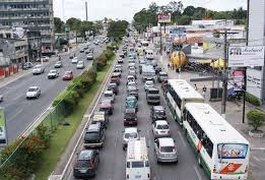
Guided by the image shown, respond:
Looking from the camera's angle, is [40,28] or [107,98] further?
[40,28]

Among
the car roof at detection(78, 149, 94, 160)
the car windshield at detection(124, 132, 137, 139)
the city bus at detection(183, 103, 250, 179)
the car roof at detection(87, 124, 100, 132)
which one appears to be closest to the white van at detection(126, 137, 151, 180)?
the car roof at detection(78, 149, 94, 160)

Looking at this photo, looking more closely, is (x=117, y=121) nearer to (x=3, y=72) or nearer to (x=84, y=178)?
(x=84, y=178)

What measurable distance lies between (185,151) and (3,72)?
61546 millimetres

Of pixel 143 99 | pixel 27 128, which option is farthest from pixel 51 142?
pixel 143 99

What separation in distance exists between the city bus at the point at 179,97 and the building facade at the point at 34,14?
110 meters

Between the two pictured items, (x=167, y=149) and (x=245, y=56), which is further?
(x=245, y=56)

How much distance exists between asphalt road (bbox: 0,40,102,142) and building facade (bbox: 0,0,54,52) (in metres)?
68.3

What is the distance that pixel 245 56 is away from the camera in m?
39.4

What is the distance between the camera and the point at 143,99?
186ft

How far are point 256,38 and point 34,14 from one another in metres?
117

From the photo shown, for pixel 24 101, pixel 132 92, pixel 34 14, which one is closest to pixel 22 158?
pixel 132 92

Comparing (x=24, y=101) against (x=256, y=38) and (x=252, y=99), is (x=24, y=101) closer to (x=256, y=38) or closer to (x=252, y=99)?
(x=252, y=99)

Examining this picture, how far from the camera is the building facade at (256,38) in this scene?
1919 inches

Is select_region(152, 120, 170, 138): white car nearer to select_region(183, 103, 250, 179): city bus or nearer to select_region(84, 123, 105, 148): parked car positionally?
select_region(84, 123, 105, 148): parked car
